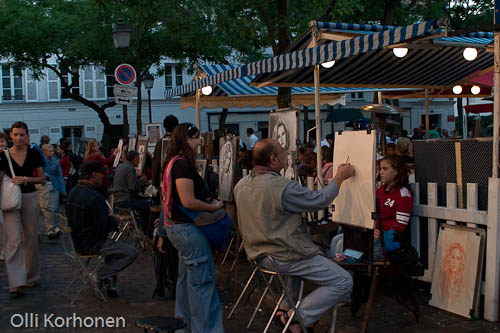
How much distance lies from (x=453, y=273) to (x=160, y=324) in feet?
9.40

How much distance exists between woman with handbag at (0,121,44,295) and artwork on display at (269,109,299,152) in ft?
9.63

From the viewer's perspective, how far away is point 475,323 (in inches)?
232

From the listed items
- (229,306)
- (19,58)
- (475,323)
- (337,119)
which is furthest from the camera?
(19,58)

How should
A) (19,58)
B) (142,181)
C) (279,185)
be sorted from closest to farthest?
1. (279,185)
2. (142,181)
3. (19,58)

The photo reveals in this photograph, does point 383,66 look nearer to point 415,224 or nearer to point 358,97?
point 415,224

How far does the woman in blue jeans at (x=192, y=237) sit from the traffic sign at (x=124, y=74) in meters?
10.4

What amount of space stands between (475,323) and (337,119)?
2256 cm

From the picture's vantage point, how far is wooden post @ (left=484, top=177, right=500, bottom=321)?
19.3 feet

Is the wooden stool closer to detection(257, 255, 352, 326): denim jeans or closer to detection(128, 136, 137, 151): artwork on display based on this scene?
detection(257, 255, 352, 326): denim jeans

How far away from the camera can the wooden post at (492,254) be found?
589cm

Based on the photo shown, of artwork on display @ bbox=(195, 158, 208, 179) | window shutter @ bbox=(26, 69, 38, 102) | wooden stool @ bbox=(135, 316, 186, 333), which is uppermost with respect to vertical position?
window shutter @ bbox=(26, 69, 38, 102)

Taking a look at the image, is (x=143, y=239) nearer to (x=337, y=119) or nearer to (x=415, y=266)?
(x=415, y=266)

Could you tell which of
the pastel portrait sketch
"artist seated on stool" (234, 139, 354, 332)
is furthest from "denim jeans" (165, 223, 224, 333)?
the pastel portrait sketch

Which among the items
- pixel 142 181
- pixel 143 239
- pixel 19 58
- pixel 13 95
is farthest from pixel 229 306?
pixel 13 95
